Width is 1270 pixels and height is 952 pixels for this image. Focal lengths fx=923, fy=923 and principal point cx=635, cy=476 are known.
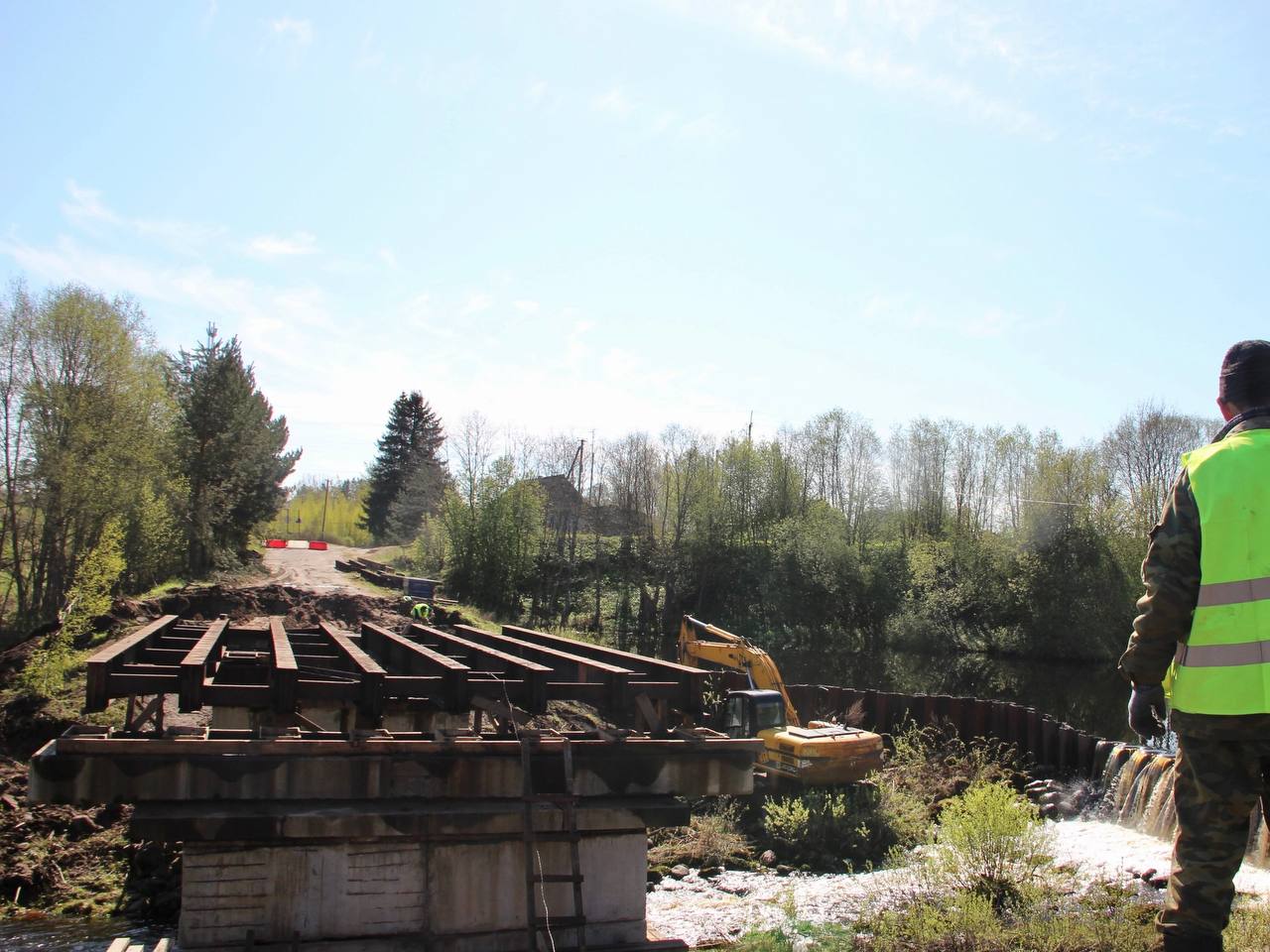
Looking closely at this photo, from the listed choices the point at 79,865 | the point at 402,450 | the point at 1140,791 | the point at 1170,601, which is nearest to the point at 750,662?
the point at 1140,791

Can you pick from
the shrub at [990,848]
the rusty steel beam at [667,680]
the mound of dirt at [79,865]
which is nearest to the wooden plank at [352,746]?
the rusty steel beam at [667,680]

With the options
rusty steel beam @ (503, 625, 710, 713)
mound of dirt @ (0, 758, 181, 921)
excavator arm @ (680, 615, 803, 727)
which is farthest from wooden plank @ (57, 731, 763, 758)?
excavator arm @ (680, 615, 803, 727)

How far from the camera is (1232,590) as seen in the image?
3.47 metres

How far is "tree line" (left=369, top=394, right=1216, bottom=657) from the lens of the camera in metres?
44.3

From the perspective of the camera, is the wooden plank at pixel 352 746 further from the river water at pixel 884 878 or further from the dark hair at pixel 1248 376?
the dark hair at pixel 1248 376

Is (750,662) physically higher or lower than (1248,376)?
lower

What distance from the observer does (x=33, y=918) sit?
28.1ft

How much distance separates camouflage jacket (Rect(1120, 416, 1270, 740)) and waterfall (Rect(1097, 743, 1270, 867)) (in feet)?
34.3

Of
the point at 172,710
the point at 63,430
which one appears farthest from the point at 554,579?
the point at 172,710

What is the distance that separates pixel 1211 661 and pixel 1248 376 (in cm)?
123

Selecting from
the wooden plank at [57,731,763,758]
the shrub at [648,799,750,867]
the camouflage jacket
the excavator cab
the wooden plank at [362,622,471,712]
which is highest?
the camouflage jacket

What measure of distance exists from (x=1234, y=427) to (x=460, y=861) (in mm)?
4763

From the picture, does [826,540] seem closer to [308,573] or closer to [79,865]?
[308,573]

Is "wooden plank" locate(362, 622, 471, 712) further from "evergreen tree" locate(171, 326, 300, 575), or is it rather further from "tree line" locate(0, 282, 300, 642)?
"evergreen tree" locate(171, 326, 300, 575)
